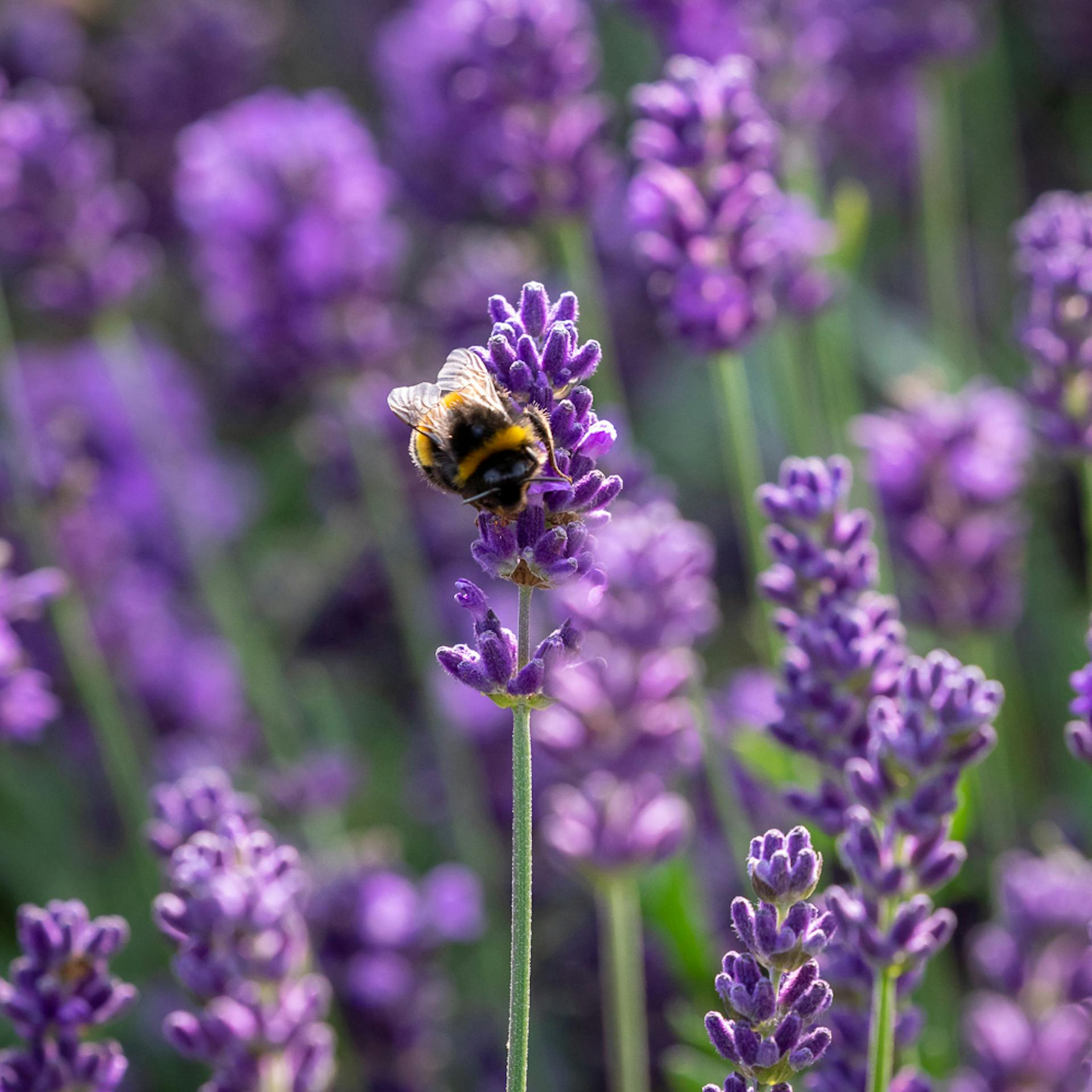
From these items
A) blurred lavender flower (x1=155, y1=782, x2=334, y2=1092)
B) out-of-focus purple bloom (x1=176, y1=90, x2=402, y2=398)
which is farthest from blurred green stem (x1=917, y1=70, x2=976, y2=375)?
blurred lavender flower (x1=155, y1=782, x2=334, y2=1092)

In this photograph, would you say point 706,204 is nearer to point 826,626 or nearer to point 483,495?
point 826,626

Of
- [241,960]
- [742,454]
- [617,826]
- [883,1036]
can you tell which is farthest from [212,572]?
[883,1036]

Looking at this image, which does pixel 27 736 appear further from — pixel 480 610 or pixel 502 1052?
pixel 480 610

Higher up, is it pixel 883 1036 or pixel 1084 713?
pixel 1084 713

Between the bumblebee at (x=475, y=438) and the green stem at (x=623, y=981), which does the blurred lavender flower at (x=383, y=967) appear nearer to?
the green stem at (x=623, y=981)

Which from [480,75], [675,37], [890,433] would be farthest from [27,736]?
[675,37]

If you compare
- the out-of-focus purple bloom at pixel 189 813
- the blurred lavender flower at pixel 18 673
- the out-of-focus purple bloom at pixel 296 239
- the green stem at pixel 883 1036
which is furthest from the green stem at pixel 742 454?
the blurred lavender flower at pixel 18 673

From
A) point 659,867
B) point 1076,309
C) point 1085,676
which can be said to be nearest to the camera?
point 1085,676
